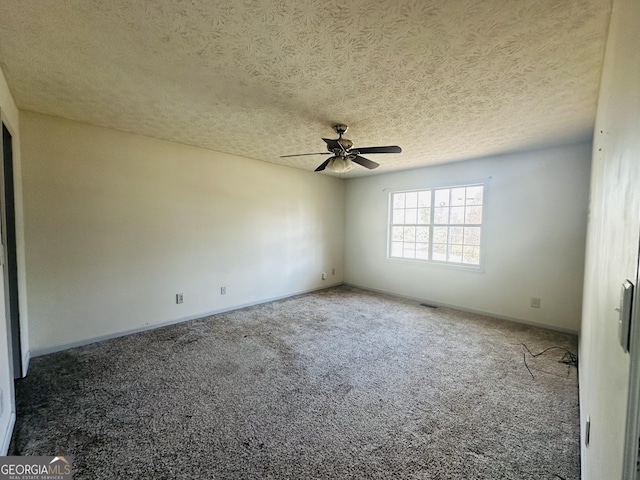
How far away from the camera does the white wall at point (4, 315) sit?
1643 millimetres

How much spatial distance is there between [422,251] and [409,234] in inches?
16.3

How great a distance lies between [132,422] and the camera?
6.12 ft

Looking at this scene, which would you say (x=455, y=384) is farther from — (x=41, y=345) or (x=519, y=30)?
(x=41, y=345)

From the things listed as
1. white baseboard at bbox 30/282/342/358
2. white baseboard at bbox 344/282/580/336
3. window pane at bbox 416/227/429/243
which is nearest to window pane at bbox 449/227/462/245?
window pane at bbox 416/227/429/243

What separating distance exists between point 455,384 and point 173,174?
4.04 meters

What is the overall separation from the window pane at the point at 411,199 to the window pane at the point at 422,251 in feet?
2.47

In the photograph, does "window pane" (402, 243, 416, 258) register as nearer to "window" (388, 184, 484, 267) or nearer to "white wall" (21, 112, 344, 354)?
"window" (388, 184, 484, 267)

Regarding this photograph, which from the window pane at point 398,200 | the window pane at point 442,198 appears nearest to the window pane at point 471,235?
the window pane at point 442,198

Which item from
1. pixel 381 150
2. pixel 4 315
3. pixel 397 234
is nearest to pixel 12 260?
pixel 4 315

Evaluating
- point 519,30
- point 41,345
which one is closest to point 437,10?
point 519,30

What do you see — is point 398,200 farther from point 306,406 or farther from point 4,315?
point 4,315

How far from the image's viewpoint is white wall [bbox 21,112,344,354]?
2.80 meters

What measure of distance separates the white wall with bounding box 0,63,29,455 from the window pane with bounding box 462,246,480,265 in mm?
5190

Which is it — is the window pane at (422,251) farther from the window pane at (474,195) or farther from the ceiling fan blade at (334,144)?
the ceiling fan blade at (334,144)
